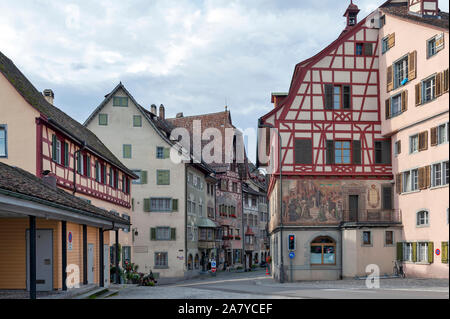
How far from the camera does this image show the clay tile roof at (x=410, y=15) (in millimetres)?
32581

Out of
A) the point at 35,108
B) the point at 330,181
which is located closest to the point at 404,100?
the point at 330,181

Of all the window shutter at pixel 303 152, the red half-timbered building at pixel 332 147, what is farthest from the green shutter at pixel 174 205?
the window shutter at pixel 303 152

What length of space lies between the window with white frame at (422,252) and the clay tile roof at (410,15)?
11958 millimetres

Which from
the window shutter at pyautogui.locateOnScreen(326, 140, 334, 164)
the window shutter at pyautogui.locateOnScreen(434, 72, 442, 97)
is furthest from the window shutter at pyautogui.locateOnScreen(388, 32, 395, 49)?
the window shutter at pyautogui.locateOnScreen(326, 140, 334, 164)

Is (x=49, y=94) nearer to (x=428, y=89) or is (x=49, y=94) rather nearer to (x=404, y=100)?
(x=404, y=100)

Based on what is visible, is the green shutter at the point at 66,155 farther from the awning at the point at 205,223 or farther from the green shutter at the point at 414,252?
the awning at the point at 205,223

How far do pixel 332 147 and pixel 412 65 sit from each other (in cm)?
716

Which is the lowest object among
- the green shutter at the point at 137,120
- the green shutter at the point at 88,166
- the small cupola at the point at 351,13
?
the green shutter at the point at 88,166

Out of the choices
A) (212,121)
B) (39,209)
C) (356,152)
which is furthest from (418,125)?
(212,121)

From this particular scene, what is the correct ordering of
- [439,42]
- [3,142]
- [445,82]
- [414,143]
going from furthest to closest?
[414,143] < [439,42] < [445,82] < [3,142]

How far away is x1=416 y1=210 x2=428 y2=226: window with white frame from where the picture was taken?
33719mm

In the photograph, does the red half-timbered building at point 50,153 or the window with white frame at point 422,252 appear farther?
the window with white frame at point 422,252

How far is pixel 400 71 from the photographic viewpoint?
3594cm

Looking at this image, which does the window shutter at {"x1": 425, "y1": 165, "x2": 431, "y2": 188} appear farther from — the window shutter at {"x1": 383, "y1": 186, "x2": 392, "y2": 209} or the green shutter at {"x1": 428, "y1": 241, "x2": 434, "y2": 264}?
the window shutter at {"x1": 383, "y1": 186, "x2": 392, "y2": 209}
